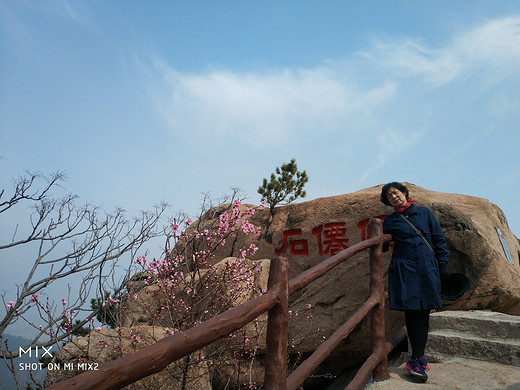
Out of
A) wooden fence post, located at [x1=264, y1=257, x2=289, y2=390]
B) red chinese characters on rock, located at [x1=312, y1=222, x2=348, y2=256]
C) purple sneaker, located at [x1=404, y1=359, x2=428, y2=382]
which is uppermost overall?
red chinese characters on rock, located at [x1=312, y1=222, x2=348, y2=256]

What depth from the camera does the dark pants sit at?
2.99 m

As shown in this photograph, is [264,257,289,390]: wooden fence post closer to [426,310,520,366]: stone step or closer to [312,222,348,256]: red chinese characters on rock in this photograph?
[426,310,520,366]: stone step

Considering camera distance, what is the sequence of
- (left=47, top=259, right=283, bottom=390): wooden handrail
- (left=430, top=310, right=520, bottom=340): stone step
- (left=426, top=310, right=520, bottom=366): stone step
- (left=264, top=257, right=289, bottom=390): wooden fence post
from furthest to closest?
(left=430, top=310, right=520, bottom=340): stone step → (left=426, top=310, right=520, bottom=366): stone step → (left=264, top=257, right=289, bottom=390): wooden fence post → (left=47, top=259, right=283, bottom=390): wooden handrail

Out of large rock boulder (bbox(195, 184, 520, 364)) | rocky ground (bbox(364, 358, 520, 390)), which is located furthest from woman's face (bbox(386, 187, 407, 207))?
large rock boulder (bbox(195, 184, 520, 364))

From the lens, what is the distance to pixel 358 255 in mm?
5379

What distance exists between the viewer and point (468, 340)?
3.41 metres

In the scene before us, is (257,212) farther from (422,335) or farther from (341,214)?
(422,335)

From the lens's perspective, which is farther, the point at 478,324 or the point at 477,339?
the point at 478,324

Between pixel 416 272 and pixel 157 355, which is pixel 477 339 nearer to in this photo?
pixel 416 272

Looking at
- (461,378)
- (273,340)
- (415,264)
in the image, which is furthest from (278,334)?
(461,378)

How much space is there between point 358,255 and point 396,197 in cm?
216

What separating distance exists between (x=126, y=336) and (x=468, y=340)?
3205 mm

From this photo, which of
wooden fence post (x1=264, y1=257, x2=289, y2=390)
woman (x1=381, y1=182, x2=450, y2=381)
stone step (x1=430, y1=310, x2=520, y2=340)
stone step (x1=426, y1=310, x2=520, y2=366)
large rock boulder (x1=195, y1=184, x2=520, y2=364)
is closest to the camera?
wooden fence post (x1=264, y1=257, x2=289, y2=390)

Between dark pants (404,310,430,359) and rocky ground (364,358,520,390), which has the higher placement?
dark pants (404,310,430,359)
